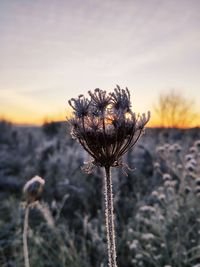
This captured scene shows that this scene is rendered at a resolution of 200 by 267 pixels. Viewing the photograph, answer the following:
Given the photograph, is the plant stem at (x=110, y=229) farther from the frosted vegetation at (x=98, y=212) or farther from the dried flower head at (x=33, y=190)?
the dried flower head at (x=33, y=190)

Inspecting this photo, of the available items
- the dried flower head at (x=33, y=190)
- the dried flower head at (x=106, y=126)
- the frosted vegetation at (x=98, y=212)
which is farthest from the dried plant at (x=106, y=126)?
the dried flower head at (x=33, y=190)

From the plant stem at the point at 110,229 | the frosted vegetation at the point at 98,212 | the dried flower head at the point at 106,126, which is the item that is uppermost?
the dried flower head at the point at 106,126

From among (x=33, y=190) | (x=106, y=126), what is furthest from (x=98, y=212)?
(x=106, y=126)

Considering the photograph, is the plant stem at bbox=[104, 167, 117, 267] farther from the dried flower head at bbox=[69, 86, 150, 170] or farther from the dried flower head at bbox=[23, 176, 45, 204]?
the dried flower head at bbox=[23, 176, 45, 204]

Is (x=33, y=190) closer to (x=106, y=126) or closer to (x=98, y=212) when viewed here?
(x=106, y=126)

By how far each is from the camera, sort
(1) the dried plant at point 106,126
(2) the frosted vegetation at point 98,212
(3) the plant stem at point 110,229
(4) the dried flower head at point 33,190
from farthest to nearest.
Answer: (2) the frosted vegetation at point 98,212 → (4) the dried flower head at point 33,190 → (1) the dried plant at point 106,126 → (3) the plant stem at point 110,229

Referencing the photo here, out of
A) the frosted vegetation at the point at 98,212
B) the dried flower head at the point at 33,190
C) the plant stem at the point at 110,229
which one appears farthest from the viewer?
the frosted vegetation at the point at 98,212

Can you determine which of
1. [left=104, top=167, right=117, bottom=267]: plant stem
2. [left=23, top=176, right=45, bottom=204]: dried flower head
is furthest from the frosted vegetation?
[left=104, top=167, right=117, bottom=267]: plant stem

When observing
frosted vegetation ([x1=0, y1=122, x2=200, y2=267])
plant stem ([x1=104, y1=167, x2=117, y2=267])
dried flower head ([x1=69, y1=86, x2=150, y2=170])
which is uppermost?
dried flower head ([x1=69, y1=86, x2=150, y2=170])

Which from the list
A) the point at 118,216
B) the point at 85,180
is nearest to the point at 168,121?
the point at 85,180
